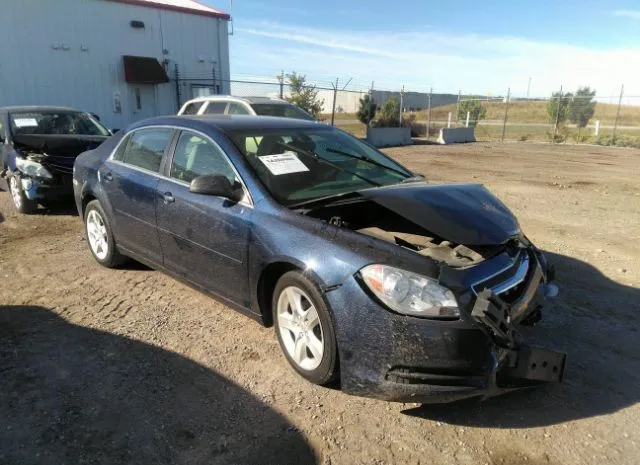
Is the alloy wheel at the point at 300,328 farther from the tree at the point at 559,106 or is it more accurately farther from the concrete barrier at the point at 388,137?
the tree at the point at 559,106

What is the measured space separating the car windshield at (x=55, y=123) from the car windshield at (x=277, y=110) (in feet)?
10.7

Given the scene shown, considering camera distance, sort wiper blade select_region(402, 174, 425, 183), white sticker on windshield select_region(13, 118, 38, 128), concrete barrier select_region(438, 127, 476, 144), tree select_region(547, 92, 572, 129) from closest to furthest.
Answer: wiper blade select_region(402, 174, 425, 183) → white sticker on windshield select_region(13, 118, 38, 128) → concrete barrier select_region(438, 127, 476, 144) → tree select_region(547, 92, 572, 129)

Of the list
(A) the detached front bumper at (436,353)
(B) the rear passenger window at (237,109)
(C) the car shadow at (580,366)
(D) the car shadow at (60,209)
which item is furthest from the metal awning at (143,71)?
(A) the detached front bumper at (436,353)

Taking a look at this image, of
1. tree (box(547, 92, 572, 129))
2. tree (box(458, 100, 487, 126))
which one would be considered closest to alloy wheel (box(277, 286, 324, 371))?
tree (box(547, 92, 572, 129))

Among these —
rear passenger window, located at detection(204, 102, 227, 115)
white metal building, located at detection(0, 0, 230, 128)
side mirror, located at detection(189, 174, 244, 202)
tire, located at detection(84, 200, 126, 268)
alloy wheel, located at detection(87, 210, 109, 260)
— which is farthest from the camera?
white metal building, located at detection(0, 0, 230, 128)

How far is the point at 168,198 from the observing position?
4.08 metres

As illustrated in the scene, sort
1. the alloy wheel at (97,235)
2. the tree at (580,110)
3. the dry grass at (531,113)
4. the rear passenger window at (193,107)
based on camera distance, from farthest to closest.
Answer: the dry grass at (531,113) < the tree at (580,110) < the rear passenger window at (193,107) < the alloy wheel at (97,235)

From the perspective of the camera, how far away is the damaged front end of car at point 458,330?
Result: 2619 millimetres

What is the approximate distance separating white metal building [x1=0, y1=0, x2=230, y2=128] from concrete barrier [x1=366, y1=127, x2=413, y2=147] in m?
7.71

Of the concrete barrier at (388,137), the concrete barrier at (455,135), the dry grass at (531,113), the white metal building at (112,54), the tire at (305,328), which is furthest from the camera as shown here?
the dry grass at (531,113)

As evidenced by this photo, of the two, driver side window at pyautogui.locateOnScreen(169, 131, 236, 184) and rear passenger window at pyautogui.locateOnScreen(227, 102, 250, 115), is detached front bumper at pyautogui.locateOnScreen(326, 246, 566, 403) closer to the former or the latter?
driver side window at pyautogui.locateOnScreen(169, 131, 236, 184)

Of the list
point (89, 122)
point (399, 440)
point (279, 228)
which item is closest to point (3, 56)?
point (89, 122)

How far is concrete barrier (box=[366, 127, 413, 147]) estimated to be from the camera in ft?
70.3

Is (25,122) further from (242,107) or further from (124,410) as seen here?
(124,410)
